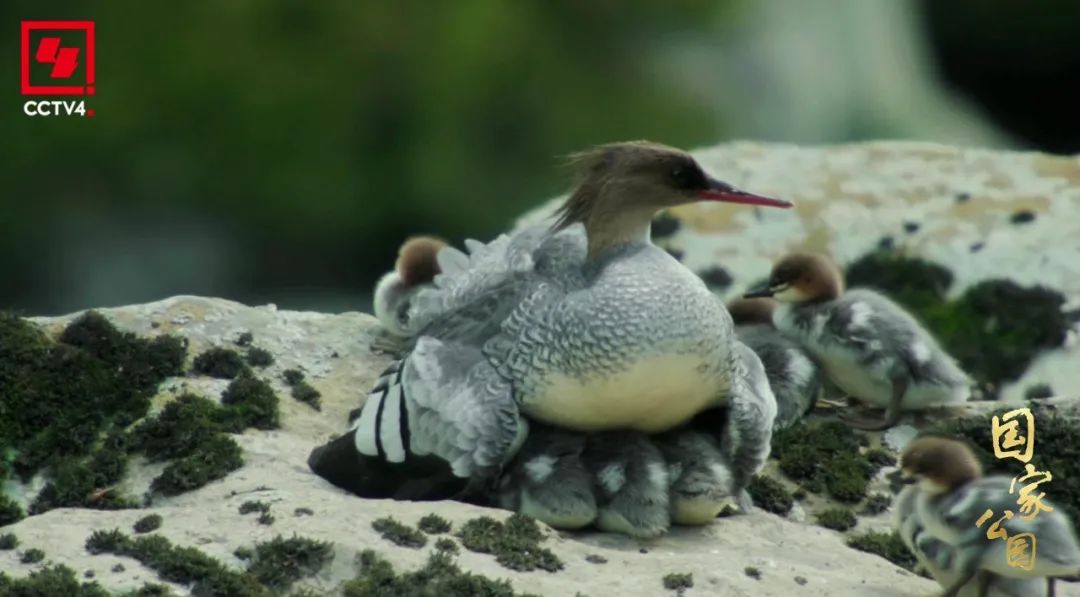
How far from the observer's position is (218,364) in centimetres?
980

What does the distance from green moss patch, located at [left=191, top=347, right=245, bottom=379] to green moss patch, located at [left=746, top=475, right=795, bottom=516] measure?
2.63 meters

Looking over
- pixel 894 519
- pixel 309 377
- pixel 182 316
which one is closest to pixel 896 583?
pixel 894 519

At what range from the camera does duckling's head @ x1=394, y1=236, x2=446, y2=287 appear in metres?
10.8

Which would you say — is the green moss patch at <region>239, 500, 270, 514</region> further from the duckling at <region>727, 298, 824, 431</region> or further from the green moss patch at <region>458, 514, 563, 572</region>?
the duckling at <region>727, 298, 824, 431</region>

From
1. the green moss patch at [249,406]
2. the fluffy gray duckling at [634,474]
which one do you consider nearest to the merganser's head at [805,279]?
the fluffy gray duckling at [634,474]

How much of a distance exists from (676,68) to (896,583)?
9208mm

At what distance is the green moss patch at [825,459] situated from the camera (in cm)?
911

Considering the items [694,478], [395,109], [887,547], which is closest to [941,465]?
[887,547]

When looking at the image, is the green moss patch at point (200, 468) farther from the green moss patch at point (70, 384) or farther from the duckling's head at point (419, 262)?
the duckling's head at point (419, 262)

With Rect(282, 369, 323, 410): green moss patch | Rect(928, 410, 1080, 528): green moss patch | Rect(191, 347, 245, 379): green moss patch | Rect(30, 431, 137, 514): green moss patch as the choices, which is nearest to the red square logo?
Rect(191, 347, 245, 379): green moss patch

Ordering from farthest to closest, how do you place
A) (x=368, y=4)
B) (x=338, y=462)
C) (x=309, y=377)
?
(x=368, y=4) < (x=309, y=377) < (x=338, y=462)

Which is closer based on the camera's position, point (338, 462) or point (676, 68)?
point (338, 462)

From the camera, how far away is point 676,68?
16.6 meters

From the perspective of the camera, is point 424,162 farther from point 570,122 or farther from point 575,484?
point 575,484
